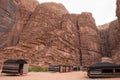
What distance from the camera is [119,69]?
28.5 meters

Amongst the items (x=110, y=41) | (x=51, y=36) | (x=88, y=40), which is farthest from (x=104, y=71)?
(x=110, y=41)

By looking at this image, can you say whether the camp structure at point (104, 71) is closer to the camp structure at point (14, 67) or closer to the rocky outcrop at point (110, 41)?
the camp structure at point (14, 67)

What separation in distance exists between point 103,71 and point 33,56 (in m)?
51.3

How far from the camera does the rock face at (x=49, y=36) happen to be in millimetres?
77062

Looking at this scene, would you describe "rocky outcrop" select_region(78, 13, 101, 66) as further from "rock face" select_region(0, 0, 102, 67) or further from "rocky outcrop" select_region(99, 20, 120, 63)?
"rocky outcrop" select_region(99, 20, 120, 63)

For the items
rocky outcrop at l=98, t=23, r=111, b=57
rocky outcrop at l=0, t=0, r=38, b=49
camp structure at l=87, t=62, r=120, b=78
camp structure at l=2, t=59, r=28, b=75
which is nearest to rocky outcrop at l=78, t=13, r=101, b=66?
rocky outcrop at l=98, t=23, r=111, b=57

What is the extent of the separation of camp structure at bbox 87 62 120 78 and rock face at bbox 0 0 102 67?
43.6 m

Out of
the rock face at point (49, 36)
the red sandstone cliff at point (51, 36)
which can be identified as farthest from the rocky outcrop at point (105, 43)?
the rock face at point (49, 36)

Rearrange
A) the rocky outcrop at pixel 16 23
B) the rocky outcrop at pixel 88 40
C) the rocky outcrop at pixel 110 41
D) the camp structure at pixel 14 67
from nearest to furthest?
the camp structure at pixel 14 67, the rocky outcrop at pixel 16 23, the rocky outcrop at pixel 88 40, the rocky outcrop at pixel 110 41

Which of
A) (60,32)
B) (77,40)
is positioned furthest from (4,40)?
(77,40)

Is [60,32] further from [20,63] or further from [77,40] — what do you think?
[20,63]

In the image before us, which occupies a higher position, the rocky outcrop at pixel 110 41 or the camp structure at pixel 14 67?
the rocky outcrop at pixel 110 41

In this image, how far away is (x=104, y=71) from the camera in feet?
95.2

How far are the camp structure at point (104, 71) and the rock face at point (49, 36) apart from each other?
43.6 meters
